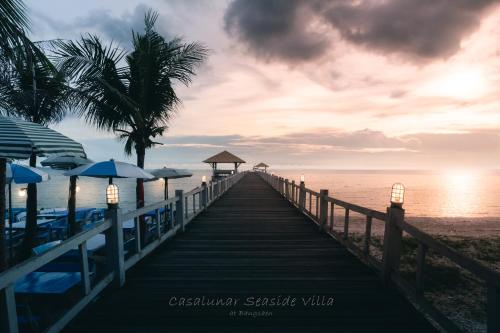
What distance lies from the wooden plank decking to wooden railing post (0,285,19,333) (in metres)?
0.99

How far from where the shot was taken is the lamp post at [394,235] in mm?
4043

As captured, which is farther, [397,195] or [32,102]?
[32,102]

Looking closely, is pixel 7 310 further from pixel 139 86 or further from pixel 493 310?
pixel 139 86

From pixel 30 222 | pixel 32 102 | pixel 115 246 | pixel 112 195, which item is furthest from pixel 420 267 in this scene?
pixel 30 222

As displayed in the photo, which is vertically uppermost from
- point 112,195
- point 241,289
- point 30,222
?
point 112,195

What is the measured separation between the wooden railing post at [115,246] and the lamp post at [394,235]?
4.27 meters

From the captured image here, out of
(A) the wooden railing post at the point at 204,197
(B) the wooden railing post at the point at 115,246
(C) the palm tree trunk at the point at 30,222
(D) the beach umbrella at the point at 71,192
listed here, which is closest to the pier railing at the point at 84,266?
(B) the wooden railing post at the point at 115,246

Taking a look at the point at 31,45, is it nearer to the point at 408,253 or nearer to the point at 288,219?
the point at 288,219

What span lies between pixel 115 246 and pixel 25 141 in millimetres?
1928

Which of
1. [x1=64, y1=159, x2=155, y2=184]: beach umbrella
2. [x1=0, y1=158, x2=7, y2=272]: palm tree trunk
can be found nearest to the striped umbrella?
[x1=0, y1=158, x2=7, y2=272]: palm tree trunk

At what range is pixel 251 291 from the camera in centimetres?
405

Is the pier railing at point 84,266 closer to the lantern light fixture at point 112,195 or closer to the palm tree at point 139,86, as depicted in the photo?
the lantern light fixture at point 112,195

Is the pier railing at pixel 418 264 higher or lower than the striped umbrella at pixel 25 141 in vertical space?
lower

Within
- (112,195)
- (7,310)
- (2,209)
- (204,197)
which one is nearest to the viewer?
(7,310)
